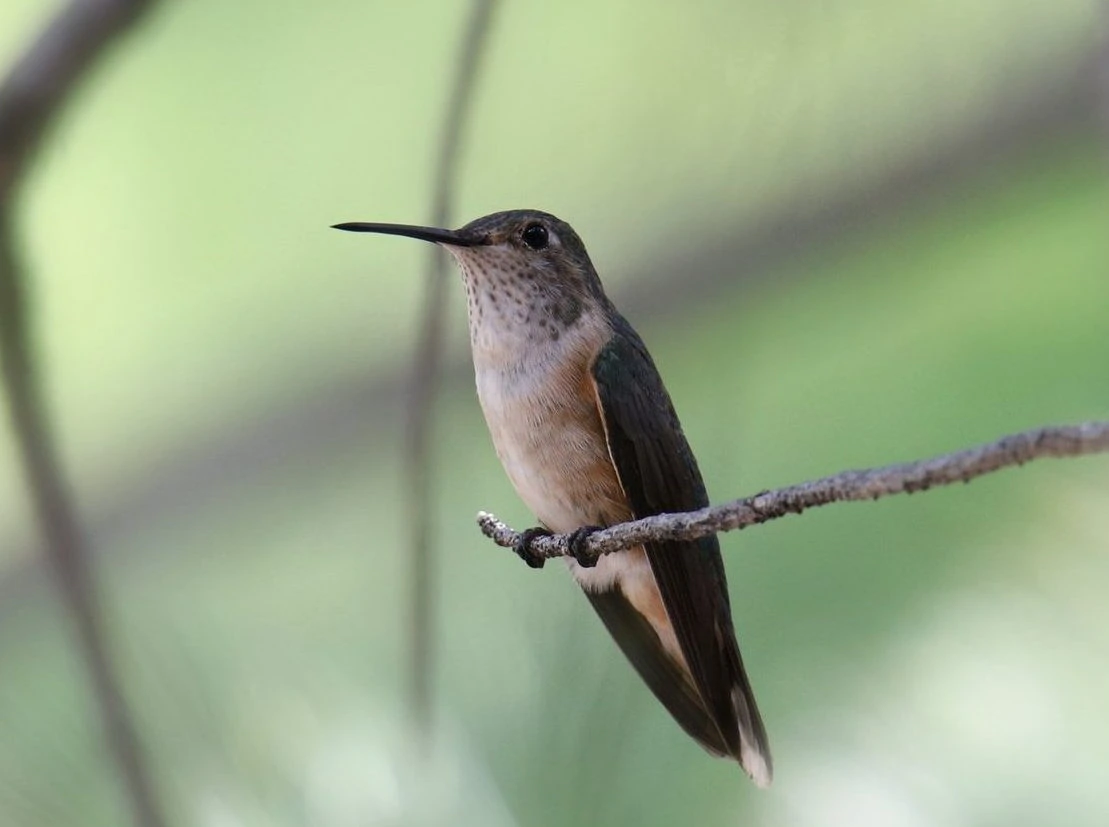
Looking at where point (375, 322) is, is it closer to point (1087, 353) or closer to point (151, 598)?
point (151, 598)

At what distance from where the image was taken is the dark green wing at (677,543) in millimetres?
1182

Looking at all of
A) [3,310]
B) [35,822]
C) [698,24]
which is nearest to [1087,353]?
[698,24]

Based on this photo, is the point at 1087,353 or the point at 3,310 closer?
the point at 1087,353

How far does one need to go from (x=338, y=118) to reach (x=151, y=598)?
2.45ft

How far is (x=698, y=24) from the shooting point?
5.55 feet

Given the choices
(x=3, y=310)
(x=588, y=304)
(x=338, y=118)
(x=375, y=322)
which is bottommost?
(x=588, y=304)

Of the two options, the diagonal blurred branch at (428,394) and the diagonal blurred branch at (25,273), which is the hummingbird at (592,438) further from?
the diagonal blurred branch at (25,273)

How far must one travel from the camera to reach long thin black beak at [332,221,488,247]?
1.12 metres

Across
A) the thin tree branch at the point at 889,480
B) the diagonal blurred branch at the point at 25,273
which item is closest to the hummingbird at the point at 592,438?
the thin tree branch at the point at 889,480

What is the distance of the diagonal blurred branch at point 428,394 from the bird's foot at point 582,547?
0.16 meters

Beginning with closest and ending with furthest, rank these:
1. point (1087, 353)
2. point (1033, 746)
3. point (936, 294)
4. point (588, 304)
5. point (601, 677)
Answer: point (1033, 746), point (1087, 353), point (601, 677), point (936, 294), point (588, 304)

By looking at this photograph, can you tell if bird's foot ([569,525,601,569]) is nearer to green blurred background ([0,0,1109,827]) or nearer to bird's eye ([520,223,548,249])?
green blurred background ([0,0,1109,827])

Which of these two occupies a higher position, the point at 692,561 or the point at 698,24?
the point at 698,24

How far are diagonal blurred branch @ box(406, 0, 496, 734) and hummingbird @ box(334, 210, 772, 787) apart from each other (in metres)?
0.05
